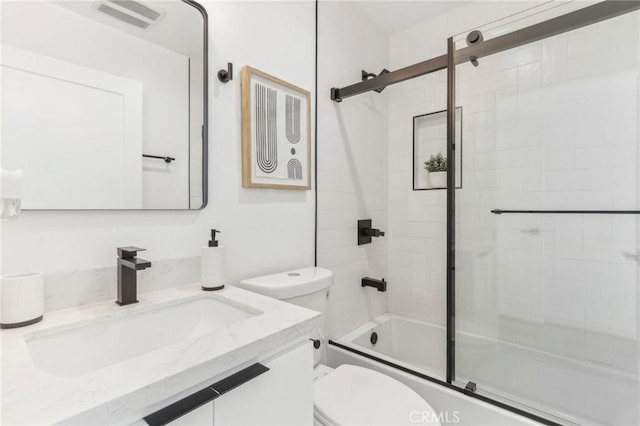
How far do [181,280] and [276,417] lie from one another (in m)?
0.59

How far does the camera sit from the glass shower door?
4.68 feet

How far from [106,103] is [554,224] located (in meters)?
1.95

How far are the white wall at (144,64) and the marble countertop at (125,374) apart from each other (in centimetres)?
46

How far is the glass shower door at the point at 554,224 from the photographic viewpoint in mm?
1428

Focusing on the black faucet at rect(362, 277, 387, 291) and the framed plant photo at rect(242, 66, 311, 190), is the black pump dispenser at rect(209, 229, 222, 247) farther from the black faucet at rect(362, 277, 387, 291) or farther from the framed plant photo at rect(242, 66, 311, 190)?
the black faucet at rect(362, 277, 387, 291)

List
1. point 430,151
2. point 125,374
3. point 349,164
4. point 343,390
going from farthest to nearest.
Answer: point 430,151 → point 349,164 → point 343,390 → point 125,374

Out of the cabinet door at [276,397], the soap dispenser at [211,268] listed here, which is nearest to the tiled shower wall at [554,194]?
the cabinet door at [276,397]

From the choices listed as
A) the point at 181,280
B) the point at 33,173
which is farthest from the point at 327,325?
the point at 33,173

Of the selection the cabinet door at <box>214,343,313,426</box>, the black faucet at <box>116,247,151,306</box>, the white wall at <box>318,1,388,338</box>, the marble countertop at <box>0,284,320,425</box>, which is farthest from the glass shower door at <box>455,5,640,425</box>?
the black faucet at <box>116,247,151,306</box>

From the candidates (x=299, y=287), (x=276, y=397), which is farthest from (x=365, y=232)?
(x=276, y=397)

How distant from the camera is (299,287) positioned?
4.15 ft

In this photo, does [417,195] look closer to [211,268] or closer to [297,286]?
[297,286]

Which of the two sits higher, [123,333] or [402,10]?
[402,10]

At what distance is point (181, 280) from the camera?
3.66 ft
